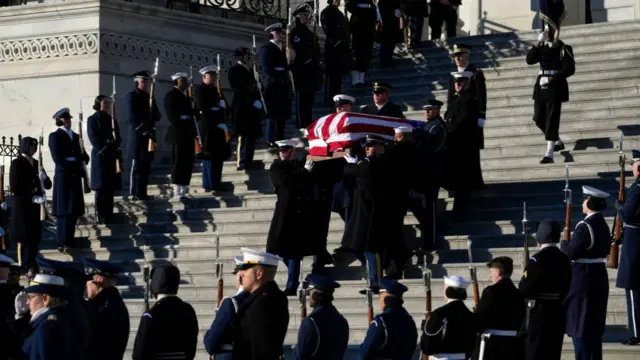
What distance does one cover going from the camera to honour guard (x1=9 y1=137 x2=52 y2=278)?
2250 cm

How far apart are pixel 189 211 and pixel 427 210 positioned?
149 inches

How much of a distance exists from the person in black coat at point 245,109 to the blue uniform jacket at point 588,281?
293 inches

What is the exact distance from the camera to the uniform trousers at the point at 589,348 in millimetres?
16797

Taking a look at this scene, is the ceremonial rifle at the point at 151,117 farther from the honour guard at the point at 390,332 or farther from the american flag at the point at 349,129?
the honour guard at the point at 390,332

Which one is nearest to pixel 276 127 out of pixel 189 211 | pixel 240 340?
pixel 189 211

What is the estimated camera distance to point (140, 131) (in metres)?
24.4

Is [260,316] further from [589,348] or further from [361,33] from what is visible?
[361,33]

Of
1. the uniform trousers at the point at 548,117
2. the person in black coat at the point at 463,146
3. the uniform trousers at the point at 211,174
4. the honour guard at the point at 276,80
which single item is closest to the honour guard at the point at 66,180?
the uniform trousers at the point at 211,174

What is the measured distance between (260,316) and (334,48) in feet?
40.9

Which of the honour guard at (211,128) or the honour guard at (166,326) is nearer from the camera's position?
the honour guard at (166,326)

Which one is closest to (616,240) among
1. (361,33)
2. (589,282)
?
(589,282)

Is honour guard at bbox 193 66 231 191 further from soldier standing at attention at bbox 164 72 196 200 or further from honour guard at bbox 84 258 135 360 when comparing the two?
honour guard at bbox 84 258 135 360

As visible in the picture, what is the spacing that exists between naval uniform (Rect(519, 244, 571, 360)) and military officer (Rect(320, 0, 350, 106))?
10.0 m

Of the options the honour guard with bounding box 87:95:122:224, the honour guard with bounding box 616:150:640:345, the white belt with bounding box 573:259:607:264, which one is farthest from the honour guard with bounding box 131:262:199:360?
the honour guard with bounding box 87:95:122:224
